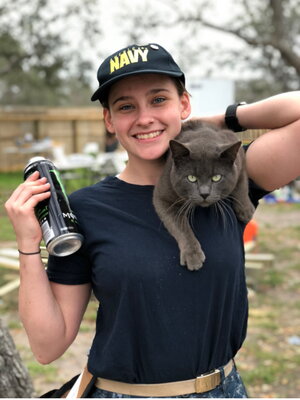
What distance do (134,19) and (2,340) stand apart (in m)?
14.0

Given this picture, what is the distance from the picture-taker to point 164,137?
1.83 meters

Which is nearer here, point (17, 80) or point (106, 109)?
point (106, 109)

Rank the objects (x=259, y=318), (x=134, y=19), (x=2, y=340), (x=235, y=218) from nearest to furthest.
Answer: (x=235, y=218), (x=2, y=340), (x=259, y=318), (x=134, y=19)

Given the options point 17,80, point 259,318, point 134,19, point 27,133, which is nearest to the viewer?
point 259,318

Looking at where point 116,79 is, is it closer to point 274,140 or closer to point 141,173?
point 141,173

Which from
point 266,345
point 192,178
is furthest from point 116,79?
point 266,345

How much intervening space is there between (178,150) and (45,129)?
20297 mm

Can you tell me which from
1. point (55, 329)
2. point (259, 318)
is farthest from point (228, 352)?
point (259, 318)

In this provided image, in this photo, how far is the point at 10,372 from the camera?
2.65 meters

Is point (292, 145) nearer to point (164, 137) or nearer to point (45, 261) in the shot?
point (164, 137)

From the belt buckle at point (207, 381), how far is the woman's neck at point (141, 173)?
29.8 inches

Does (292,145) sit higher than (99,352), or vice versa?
(292,145)

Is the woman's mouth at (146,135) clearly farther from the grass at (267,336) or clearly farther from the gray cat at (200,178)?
the grass at (267,336)

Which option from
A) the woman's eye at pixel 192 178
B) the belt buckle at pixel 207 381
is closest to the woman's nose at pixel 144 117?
the woman's eye at pixel 192 178
